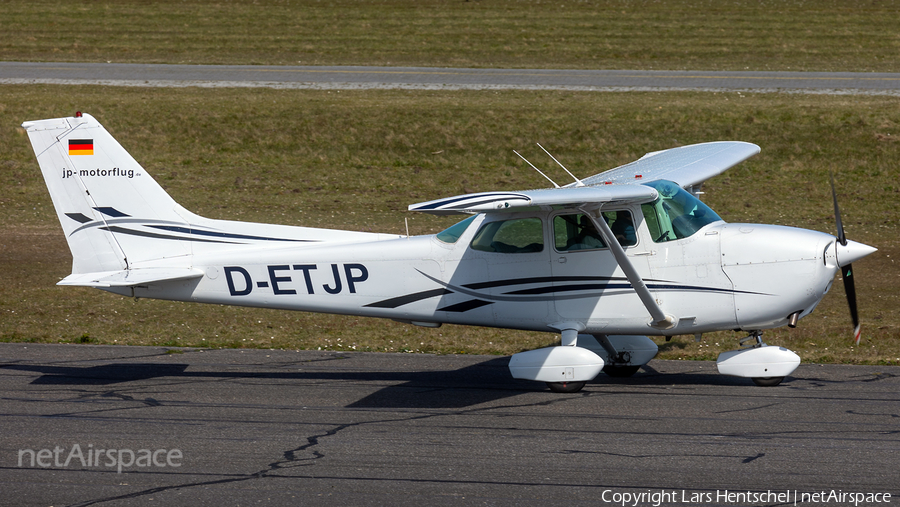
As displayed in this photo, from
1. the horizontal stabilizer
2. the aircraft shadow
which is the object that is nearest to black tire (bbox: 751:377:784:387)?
the aircraft shadow

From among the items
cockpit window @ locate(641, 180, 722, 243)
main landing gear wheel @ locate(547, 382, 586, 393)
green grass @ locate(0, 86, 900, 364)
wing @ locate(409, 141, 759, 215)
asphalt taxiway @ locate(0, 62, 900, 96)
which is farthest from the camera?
asphalt taxiway @ locate(0, 62, 900, 96)

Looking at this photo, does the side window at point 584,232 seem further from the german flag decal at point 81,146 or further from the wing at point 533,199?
the german flag decal at point 81,146

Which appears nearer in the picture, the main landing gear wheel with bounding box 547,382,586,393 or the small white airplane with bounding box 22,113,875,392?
the small white airplane with bounding box 22,113,875,392

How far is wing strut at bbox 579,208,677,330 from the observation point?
966 cm

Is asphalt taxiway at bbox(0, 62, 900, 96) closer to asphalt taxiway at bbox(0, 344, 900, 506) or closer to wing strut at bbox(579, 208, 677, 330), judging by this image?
asphalt taxiway at bbox(0, 344, 900, 506)

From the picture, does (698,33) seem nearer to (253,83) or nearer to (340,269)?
(253,83)

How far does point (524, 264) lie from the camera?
10352 mm

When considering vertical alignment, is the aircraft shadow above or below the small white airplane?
below

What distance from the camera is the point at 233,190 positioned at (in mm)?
22484
